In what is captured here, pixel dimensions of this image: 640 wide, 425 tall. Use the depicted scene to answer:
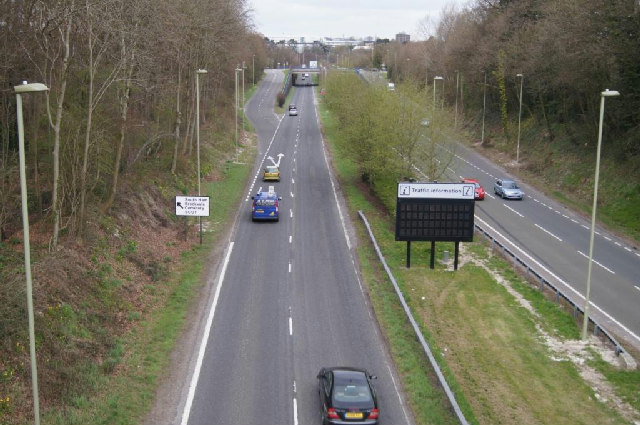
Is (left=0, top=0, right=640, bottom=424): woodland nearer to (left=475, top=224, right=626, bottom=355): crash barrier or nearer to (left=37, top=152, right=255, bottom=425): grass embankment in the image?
(left=37, top=152, right=255, bottom=425): grass embankment

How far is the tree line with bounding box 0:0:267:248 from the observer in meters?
24.5

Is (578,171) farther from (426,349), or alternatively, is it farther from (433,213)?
(426,349)

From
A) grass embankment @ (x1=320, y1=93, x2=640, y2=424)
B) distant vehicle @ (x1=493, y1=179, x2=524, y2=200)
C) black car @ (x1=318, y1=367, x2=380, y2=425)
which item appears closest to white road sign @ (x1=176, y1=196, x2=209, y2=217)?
grass embankment @ (x1=320, y1=93, x2=640, y2=424)

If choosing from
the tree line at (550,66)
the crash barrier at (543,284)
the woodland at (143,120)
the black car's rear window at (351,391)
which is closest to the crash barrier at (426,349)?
the black car's rear window at (351,391)

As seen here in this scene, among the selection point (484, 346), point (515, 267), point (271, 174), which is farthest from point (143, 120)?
point (484, 346)

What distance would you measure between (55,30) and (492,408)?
22.0 m

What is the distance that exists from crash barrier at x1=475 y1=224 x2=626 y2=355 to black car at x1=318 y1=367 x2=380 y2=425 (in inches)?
420

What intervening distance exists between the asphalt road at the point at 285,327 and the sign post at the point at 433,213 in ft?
12.5

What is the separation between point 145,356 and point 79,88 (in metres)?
15.1

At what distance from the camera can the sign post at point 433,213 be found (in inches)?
1248

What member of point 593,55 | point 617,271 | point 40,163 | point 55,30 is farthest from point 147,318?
point 593,55

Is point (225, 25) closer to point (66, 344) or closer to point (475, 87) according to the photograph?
point (66, 344)

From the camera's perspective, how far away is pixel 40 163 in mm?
27969

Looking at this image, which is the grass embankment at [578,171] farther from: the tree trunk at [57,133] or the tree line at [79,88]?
the tree trunk at [57,133]
